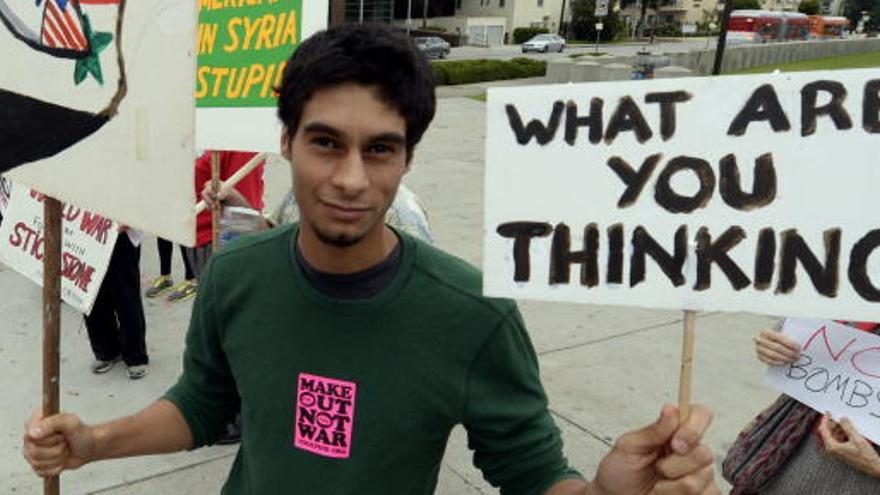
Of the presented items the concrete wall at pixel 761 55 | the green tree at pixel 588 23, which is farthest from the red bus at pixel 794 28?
the green tree at pixel 588 23

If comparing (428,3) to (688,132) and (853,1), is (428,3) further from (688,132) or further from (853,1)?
(688,132)

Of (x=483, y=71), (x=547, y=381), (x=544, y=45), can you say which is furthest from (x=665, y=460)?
(x=544, y=45)

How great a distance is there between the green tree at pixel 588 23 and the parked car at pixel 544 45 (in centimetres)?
1575

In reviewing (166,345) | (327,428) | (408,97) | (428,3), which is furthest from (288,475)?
(428,3)

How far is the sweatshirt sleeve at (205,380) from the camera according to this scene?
151cm

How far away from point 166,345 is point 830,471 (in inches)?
141

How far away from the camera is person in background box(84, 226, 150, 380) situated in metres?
3.95

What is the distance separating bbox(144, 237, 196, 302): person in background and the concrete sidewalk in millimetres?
103

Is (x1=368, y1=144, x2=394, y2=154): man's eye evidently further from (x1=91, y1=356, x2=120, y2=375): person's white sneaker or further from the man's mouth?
(x1=91, y1=356, x2=120, y2=375): person's white sneaker

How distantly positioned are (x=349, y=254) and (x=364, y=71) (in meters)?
0.31

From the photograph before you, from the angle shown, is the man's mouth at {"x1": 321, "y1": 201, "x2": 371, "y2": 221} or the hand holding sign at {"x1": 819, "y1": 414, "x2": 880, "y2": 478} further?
the hand holding sign at {"x1": 819, "y1": 414, "x2": 880, "y2": 478}

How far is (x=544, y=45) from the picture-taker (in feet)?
141

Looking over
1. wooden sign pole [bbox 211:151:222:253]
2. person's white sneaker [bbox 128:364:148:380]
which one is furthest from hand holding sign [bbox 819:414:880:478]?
person's white sneaker [bbox 128:364:148:380]

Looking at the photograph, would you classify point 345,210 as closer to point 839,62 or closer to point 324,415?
point 324,415
